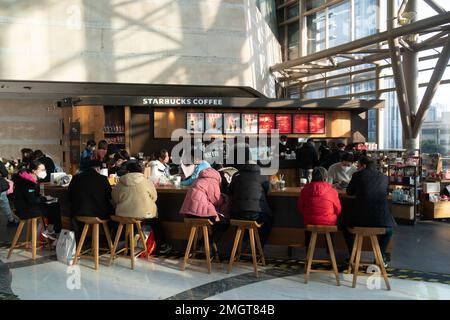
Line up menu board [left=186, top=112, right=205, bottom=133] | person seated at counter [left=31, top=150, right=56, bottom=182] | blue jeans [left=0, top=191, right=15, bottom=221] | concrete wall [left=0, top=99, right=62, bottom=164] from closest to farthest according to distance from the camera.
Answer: person seated at counter [left=31, top=150, right=56, bottom=182] → blue jeans [left=0, top=191, right=15, bottom=221] → menu board [left=186, top=112, right=205, bottom=133] → concrete wall [left=0, top=99, right=62, bottom=164]

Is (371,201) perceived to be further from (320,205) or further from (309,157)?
(309,157)

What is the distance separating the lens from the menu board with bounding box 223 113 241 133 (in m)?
12.4

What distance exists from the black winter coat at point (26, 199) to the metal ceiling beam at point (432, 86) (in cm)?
1121

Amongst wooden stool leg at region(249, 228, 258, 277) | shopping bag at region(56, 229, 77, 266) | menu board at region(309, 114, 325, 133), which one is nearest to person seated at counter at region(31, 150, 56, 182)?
shopping bag at region(56, 229, 77, 266)

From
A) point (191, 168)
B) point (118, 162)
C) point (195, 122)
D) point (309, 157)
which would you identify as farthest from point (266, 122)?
point (118, 162)

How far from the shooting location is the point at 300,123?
12688 mm

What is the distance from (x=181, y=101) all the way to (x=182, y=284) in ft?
26.5

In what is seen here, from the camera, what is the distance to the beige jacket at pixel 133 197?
4883 mm

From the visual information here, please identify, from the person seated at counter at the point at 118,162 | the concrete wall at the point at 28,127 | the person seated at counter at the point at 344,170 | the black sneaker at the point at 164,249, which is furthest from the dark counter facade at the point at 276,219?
the concrete wall at the point at 28,127

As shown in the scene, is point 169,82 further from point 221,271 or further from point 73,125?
point 221,271

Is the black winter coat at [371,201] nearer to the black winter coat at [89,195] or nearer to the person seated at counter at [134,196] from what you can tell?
the person seated at counter at [134,196]

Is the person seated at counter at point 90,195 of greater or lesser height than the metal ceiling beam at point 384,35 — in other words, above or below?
below

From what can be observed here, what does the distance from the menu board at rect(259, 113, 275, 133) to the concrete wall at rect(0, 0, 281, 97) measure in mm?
2167

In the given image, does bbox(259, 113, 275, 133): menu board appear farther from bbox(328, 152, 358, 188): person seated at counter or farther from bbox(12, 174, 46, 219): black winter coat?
bbox(12, 174, 46, 219): black winter coat
